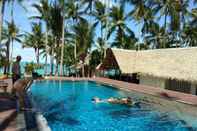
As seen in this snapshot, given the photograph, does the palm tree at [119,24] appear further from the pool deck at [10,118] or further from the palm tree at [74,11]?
the pool deck at [10,118]

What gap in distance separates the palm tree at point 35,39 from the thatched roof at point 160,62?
15942mm

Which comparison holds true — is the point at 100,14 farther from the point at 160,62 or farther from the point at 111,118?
the point at 111,118

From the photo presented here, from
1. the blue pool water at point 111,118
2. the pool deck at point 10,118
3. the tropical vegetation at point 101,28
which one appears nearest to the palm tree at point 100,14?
the tropical vegetation at point 101,28

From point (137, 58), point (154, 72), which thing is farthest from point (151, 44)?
point (154, 72)

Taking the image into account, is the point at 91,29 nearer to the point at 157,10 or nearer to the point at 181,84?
the point at 157,10

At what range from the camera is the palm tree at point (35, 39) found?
164 feet

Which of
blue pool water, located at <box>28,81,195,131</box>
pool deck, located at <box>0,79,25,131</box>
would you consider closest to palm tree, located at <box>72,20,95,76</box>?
blue pool water, located at <box>28,81,195,131</box>

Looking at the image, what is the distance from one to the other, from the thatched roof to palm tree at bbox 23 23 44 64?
52.3ft

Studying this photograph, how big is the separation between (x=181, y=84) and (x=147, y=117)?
36.2 ft

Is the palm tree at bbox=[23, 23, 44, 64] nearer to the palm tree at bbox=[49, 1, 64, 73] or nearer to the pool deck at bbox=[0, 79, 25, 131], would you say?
the palm tree at bbox=[49, 1, 64, 73]

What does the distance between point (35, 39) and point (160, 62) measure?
1072 inches

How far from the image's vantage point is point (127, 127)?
11.3 meters

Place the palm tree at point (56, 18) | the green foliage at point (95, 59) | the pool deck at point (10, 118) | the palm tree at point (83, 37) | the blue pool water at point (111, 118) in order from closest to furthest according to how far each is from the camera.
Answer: the pool deck at point (10, 118), the blue pool water at point (111, 118), the palm tree at point (56, 18), the palm tree at point (83, 37), the green foliage at point (95, 59)

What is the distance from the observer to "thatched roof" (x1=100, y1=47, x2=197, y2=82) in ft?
77.4
